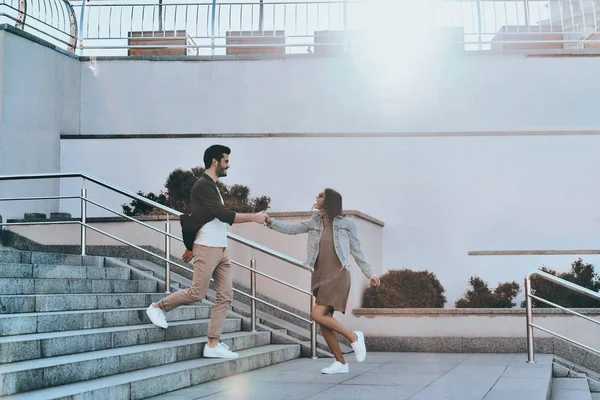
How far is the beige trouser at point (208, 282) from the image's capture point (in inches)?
276

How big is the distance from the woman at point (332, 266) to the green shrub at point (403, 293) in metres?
3.19

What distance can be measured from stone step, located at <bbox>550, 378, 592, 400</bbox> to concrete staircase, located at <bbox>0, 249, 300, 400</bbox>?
283 cm

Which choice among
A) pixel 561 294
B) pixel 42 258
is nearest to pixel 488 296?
pixel 561 294

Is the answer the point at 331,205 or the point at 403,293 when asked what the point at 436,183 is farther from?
the point at 331,205

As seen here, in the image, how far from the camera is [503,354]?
975 centimetres

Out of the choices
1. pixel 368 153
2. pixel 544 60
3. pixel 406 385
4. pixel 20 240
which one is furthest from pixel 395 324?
pixel 544 60

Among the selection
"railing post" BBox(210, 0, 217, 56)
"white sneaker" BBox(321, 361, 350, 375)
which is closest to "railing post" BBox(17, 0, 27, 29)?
"railing post" BBox(210, 0, 217, 56)

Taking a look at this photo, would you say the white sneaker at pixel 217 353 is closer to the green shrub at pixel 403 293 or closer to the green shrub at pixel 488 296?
the green shrub at pixel 403 293

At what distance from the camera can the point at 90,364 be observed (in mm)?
5840

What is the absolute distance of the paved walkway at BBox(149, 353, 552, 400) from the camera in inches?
243

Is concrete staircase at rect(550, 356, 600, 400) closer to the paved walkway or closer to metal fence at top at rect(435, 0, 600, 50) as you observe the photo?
the paved walkway

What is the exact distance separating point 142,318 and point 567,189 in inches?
337

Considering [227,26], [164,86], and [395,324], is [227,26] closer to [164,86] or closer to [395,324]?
[164,86]

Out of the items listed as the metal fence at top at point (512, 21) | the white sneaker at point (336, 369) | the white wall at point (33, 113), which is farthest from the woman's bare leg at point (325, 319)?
the metal fence at top at point (512, 21)
